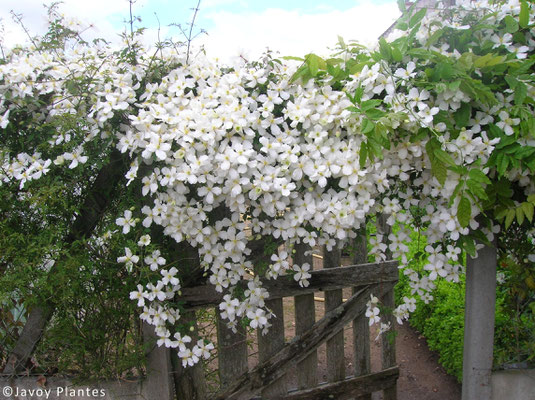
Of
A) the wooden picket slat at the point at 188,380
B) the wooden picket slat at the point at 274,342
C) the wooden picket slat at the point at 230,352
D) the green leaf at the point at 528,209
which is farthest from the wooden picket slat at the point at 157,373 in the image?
the green leaf at the point at 528,209

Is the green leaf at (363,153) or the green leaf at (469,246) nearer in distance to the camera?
the green leaf at (363,153)

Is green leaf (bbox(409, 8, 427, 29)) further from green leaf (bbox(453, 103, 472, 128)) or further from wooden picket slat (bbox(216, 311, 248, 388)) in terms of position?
wooden picket slat (bbox(216, 311, 248, 388))

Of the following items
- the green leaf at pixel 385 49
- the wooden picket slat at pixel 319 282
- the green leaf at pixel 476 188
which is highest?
the green leaf at pixel 385 49

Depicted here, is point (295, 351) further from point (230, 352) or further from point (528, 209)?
point (528, 209)

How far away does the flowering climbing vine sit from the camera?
1655mm

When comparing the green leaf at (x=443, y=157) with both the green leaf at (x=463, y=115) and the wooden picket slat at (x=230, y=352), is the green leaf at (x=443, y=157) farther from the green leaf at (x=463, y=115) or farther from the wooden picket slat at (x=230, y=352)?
the wooden picket slat at (x=230, y=352)

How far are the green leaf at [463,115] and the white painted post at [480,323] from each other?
84 centimetres

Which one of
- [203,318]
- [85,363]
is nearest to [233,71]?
[203,318]

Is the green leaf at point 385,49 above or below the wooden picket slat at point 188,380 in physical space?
above

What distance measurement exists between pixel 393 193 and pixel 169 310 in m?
1.14

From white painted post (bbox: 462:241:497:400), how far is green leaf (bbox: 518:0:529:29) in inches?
41.3

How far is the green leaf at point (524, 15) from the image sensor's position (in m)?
1.70

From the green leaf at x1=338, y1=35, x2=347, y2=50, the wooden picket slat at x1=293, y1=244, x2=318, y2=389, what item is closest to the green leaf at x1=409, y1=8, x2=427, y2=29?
the green leaf at x1=338, y1=35, x2=347, y2=50

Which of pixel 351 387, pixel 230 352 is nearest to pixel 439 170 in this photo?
pixel 230 352
